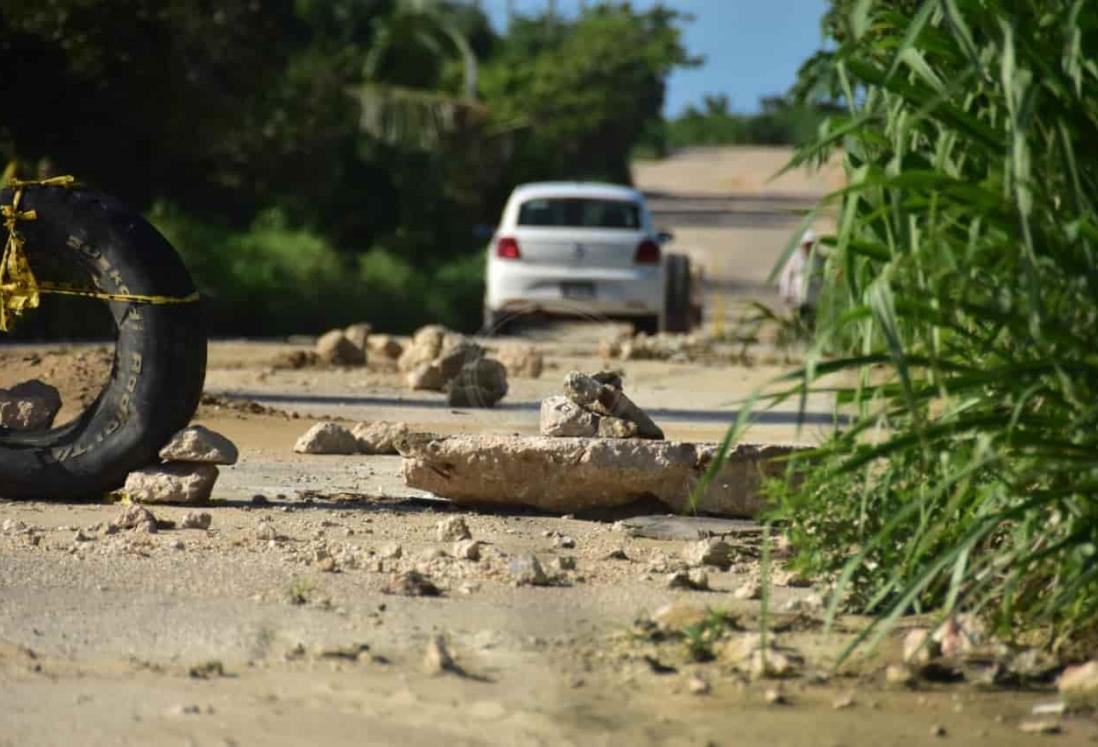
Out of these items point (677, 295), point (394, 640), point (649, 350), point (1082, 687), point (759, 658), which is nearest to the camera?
point (1082, 687)

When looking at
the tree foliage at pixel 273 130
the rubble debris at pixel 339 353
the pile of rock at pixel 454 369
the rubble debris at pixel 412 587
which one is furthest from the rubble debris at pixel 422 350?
the rubble debris at pixel 412 587

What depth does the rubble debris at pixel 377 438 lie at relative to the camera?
35.7 feet

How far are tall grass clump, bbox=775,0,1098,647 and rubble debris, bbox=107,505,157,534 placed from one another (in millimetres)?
2740

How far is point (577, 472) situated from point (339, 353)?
372 inches

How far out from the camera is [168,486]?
884 centimetres

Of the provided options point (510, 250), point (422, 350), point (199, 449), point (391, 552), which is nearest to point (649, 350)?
point (510, 250)

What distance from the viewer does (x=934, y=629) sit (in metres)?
5.88

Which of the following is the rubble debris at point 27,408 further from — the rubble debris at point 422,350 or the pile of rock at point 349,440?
the rubble debris at point 422,350

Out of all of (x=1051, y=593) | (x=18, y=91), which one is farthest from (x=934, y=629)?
(x=18, y=91)

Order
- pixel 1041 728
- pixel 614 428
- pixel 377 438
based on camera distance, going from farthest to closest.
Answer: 1. pixel 377 438
2. pixel 614 428
3. pixel 1041 728

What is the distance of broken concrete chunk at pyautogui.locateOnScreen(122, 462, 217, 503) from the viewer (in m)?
8.84

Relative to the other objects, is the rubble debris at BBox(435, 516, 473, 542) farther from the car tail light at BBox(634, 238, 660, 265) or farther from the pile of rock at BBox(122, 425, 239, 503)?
the car tail light at BBox(634, 238, 660, 265)

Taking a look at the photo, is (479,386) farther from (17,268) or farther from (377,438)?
(17,268)

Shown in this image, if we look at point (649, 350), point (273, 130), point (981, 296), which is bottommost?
point (649, 350)
